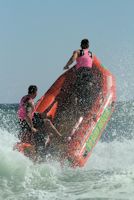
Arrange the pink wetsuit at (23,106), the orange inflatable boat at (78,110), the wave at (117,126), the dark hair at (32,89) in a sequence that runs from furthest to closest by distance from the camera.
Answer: the wave at (117,126) < the orange inflatable boat at (78,110) < the pink wetsuit at (23,106) < the dark hair at (32,89)

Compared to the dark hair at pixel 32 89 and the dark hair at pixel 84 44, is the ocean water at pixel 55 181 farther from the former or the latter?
the dark hair at pixel 84 44

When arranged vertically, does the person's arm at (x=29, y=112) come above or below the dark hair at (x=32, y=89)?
below

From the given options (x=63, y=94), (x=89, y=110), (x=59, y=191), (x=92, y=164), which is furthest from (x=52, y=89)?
(x=59, y=191)

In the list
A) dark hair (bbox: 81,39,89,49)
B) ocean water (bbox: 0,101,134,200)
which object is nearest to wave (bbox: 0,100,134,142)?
dark hair (bbox: 81,39,89,49)

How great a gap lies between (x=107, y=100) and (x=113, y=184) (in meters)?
3.50

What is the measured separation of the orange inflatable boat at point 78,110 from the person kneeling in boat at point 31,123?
0.25 metres

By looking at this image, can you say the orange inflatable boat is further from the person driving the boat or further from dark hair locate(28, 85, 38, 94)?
dark hair locate(28, 85, 38, 94)

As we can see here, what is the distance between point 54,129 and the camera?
26.9ft

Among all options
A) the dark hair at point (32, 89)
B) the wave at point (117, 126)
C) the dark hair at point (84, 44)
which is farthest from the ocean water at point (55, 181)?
the wave at point (117, 126)

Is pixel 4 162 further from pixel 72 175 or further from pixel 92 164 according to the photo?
pixel 92 164

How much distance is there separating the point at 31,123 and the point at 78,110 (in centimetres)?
141

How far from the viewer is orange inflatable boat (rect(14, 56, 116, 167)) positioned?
8.42 meters

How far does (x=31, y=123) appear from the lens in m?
8.00

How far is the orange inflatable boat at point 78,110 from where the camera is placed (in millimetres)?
8422
